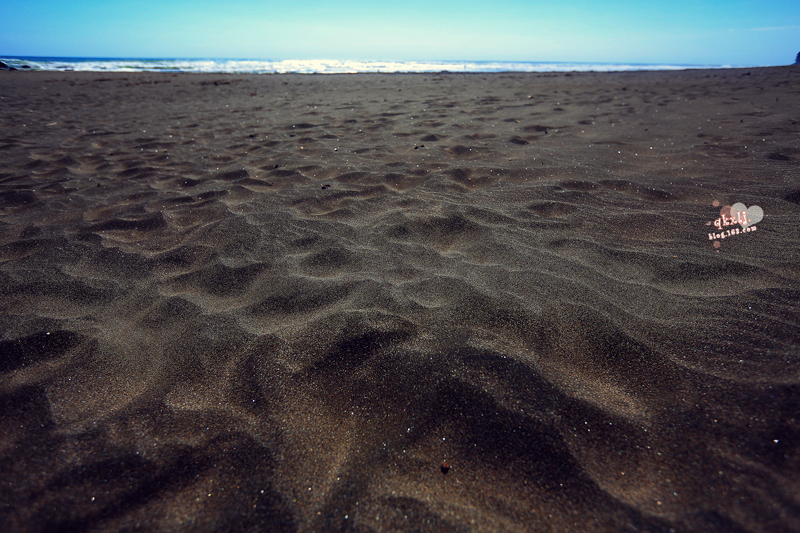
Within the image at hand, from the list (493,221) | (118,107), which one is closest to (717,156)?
(493,221)

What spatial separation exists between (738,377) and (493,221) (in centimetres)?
131

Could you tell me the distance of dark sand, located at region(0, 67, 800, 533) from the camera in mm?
939

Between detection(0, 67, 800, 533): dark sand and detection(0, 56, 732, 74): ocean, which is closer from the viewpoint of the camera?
detection(0, 67, 800, 533): dark sand

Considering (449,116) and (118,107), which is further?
(118,107)

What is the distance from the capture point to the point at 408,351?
53.1 inches

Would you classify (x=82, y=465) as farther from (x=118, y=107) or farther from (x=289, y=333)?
(x=118, y=107)

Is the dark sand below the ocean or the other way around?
below

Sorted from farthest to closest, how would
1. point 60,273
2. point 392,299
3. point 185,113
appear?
point 185,113, point 60,273, point 392,299

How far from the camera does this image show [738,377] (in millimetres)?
1153

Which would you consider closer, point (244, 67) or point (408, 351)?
point (408, 351)

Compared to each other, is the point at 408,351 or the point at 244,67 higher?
the point at 244,67

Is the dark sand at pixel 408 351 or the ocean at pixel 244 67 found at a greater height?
the ocean at pixel 244 67

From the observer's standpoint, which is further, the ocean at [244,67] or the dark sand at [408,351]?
the ocean at [244,67]

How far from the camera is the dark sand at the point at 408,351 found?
0.94 meters
